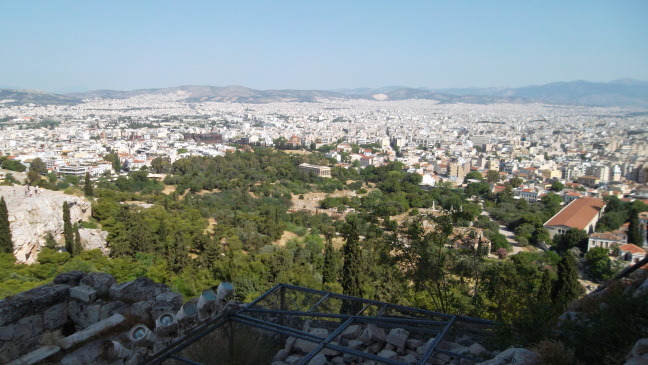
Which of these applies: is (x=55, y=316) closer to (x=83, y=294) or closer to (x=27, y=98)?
(x=83, y=294)

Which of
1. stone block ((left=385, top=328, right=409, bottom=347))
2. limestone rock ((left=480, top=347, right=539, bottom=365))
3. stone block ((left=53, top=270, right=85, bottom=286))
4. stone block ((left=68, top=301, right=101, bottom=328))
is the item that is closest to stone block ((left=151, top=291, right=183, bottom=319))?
stone block ((left=68, top=301, right=101, bottom=328))

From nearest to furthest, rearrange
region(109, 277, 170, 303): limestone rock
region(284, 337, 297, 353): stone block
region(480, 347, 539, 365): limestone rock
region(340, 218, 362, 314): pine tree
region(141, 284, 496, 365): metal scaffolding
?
region(480, 347, 539, 365): limestone rock
region(141, 284, 496, 365): metal scaffolding
region(284, 337, 297, 353): stone block
region(109, 277, 170, 303): limestone rock
region(340, 218, 362, 314): pine tree

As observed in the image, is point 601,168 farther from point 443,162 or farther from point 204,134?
point 204,134

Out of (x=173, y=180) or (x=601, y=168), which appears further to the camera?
(x=173, y=180)

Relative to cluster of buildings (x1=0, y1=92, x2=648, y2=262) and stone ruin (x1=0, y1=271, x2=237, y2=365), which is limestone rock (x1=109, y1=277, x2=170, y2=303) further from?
cluster of buildings (x1=0, y1=92, x2=648, y2=262)

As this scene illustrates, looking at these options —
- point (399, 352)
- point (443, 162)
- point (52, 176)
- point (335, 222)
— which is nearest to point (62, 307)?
point (399, 352)

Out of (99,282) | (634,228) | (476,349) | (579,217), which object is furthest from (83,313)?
(579,217)
